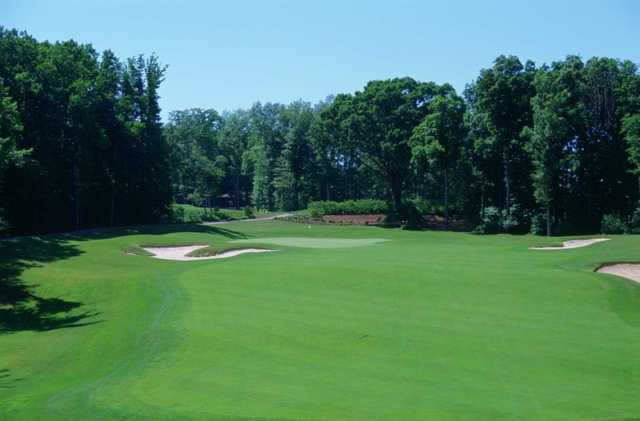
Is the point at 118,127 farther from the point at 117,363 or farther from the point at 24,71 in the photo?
the point at 117,363

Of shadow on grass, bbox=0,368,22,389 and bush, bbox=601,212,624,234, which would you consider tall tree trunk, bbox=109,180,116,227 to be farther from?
shadow on grass, bbox=0,368,22,389

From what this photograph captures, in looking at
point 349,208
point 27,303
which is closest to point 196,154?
point 349,208

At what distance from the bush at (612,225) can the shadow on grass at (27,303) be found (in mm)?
46540

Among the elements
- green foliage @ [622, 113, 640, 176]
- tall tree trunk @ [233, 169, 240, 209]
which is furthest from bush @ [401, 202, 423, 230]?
tall tree trunk @ [233, 169, 240, 209]

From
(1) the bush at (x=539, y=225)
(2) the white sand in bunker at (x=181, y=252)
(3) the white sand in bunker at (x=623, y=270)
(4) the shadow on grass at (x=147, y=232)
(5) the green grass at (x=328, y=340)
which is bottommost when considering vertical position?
(5) the green grass at (x=328, y=340)

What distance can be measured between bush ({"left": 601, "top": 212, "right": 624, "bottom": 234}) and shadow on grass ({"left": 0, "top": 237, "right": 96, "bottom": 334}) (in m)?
46.5

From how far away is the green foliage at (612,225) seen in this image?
2264 inches

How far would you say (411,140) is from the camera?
6988cm

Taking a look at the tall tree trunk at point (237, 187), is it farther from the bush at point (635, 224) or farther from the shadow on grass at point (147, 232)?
the bush at point (635, 224)

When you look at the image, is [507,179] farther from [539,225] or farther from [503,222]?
[539,225]

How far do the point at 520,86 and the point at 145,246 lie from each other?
140 ft

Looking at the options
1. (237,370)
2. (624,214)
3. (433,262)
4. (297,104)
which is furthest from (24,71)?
(297,104)

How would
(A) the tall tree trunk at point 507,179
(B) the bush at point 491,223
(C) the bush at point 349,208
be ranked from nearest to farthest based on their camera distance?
(B) the bush at point 491,223
(A) the tall tree trunk at point 507,179
(C) the bush at point 349,208

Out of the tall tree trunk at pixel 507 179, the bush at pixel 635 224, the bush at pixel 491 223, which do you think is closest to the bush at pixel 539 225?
the tall tree trunk at pixel 507 179
